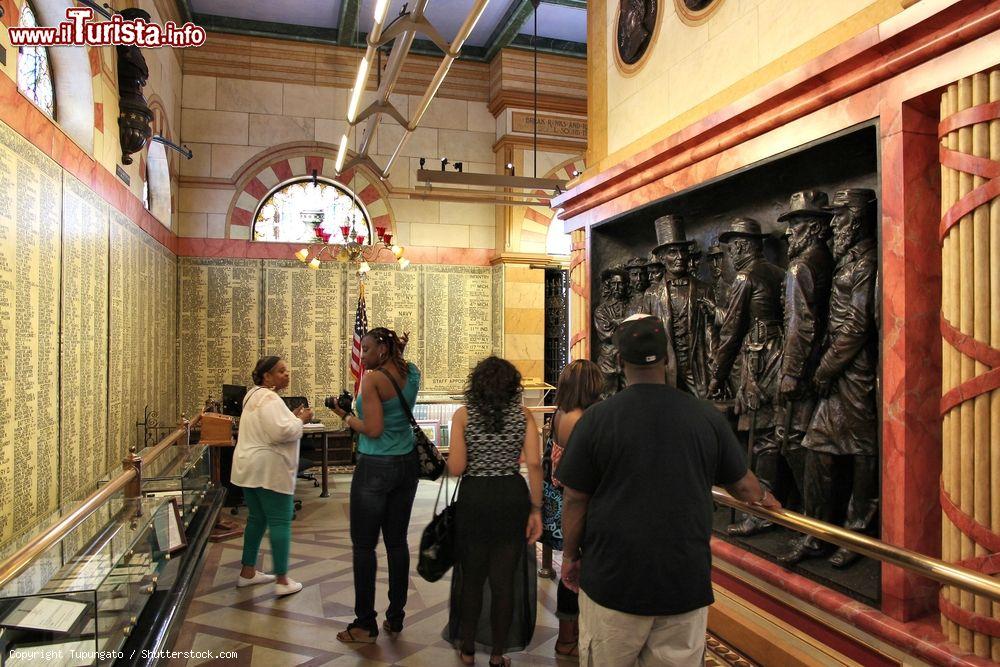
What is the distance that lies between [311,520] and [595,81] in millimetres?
4606

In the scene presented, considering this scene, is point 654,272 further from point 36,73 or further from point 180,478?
point 36,73

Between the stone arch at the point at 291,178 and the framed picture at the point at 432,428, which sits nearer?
the framed picture at the point at 432,428

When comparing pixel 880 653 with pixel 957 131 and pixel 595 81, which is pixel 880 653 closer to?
pixel 957 131

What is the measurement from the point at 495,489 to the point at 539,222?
24.9 ft

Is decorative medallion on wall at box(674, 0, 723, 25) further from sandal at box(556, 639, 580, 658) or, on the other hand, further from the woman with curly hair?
sandal at box(556, 639, 580, 658)

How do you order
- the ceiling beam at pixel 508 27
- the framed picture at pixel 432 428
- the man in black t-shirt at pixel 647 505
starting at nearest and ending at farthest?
the man in black t-shirt at pixel 647 505 < the ceiling beam at pixel 508 27 < the framed picture at pixel 432 428

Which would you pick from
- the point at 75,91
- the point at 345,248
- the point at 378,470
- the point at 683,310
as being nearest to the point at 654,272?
the point at 683,310

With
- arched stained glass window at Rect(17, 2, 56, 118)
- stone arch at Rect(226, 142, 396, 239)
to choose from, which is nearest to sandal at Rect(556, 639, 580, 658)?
arched stained glass window at Rect(17, 2, 56, 118)

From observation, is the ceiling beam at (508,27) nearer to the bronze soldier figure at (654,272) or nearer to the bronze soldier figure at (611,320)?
the bronze soldier figure at (611,320)

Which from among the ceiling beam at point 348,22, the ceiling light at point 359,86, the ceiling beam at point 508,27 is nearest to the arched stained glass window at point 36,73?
the ceiling light at point 359,86

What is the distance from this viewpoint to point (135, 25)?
464 cm

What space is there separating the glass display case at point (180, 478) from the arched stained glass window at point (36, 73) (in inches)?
93.5

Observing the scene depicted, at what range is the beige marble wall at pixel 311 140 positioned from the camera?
371 inches

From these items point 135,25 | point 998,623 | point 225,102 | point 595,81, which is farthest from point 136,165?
point 998,623
